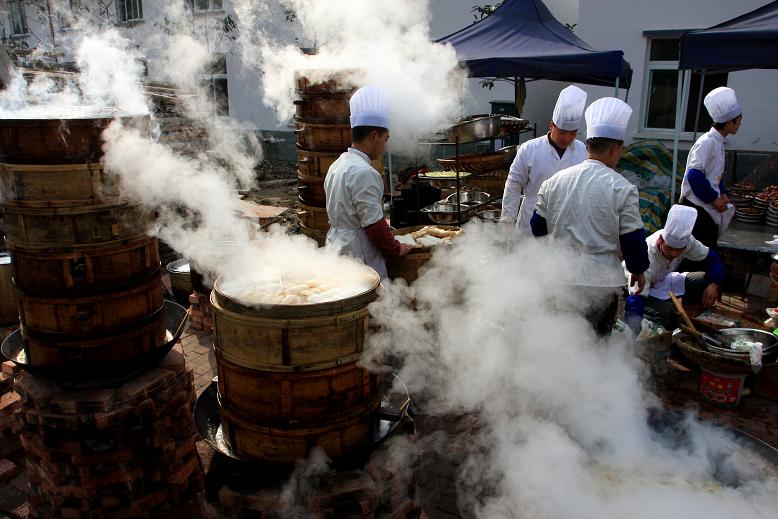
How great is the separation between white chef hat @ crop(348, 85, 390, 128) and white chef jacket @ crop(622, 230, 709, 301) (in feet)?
7.91

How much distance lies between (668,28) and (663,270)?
7.84 m

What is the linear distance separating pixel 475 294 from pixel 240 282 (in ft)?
6.79

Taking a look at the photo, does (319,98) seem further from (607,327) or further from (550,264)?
(607,327)

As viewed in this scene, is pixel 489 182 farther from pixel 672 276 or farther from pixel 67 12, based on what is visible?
pixel 67 12

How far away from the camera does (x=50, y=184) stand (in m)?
2.95

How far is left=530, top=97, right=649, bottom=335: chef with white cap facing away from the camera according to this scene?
11.6 feet

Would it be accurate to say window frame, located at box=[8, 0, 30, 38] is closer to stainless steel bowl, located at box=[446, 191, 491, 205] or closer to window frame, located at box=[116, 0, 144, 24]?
window frame, located at box=[116, 0, 144, 24]

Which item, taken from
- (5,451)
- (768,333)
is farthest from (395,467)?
(768,333)

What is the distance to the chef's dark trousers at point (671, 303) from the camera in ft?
15.9

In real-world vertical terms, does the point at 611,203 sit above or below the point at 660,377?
above

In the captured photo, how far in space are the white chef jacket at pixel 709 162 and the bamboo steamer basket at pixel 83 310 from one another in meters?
5.50

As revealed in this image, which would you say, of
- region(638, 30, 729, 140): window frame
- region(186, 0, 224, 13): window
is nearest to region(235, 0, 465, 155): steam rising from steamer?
region(638, 30, 729, 140): window frame

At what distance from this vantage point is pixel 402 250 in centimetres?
402

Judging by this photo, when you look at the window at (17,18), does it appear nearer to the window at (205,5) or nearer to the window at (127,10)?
the window at (127,10)
